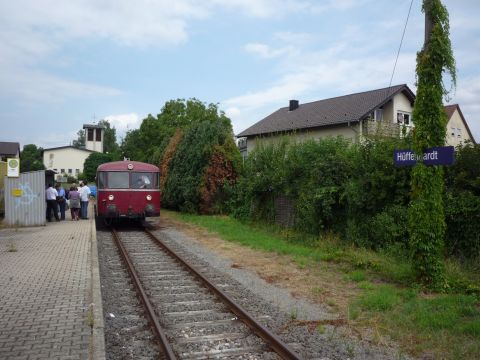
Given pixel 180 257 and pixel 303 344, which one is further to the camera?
pixel 180 257

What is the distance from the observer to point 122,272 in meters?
10.9

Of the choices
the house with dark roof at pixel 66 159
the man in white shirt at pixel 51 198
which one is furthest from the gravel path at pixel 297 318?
the house with dark roof at pixel 66 159

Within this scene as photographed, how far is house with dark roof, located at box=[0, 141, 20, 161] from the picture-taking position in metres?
73.7

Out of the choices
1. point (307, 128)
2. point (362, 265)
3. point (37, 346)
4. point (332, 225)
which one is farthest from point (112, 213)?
point (307, 128)

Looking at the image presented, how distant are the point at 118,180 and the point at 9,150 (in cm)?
6526

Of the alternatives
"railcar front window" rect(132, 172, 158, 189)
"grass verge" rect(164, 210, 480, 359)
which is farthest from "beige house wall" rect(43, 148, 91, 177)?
"grass verge" rect(164, 210, 480, 359)

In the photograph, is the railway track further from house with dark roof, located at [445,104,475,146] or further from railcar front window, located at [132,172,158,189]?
house with dark roof, located at [445,104,475,146]

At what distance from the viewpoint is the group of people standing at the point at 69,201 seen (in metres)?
20.9

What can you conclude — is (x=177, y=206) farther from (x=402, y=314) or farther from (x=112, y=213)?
(x=402, y=314)

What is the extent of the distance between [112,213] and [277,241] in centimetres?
707

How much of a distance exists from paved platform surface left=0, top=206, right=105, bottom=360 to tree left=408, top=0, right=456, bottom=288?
5657 mm

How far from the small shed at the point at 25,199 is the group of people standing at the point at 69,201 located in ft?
5.28

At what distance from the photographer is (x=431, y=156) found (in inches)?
338

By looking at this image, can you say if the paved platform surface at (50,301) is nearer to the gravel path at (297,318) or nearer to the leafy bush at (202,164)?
the gravel path at (297,318)
